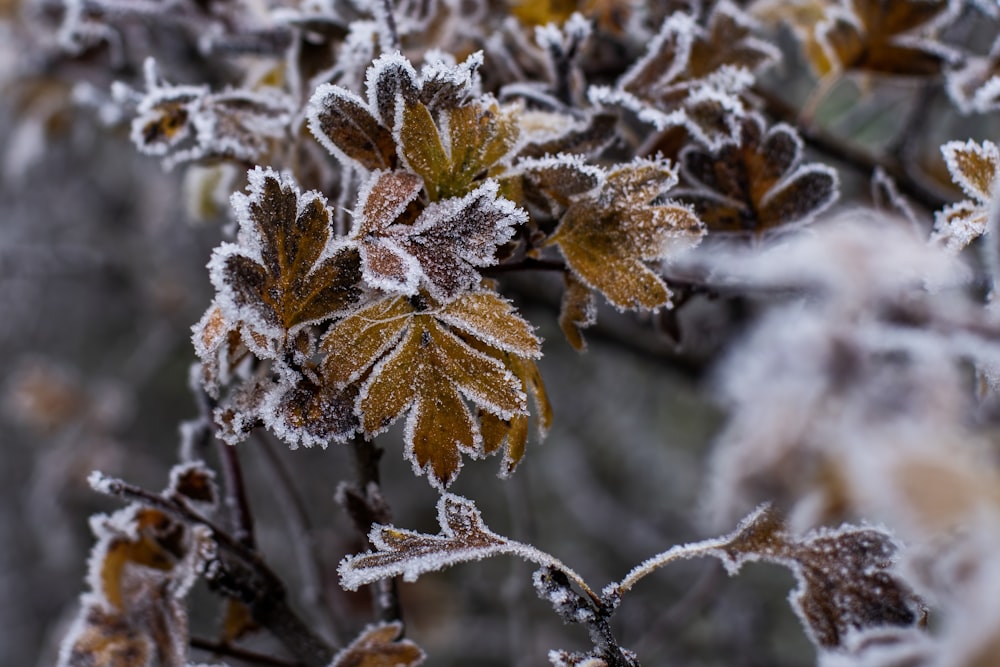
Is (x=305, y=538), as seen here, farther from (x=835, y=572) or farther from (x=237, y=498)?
(x=835, y=572)

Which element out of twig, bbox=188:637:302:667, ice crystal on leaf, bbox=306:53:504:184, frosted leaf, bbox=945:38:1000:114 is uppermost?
frosted leaf, bbox=945:38:1000:114

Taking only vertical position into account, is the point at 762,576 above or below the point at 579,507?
below

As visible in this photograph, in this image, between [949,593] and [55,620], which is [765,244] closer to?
[949,593]

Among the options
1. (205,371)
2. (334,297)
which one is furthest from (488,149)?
(205,371)

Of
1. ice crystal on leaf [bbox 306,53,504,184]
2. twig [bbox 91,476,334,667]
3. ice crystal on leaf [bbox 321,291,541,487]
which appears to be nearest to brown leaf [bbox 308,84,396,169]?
ice crystal on leaf [bbox 306,53,504,184]

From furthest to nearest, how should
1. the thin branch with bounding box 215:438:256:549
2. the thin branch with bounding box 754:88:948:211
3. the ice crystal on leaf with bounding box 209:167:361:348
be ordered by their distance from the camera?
the thin branch with bounding box 754:88:948:211, the thin branch with bounding box 215:438:256:549, the ice crystal on leaf with bounding box 209:167:361:348

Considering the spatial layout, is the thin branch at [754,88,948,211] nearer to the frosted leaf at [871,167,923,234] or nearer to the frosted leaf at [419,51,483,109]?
the frosted leaf at [871,167,923,234]

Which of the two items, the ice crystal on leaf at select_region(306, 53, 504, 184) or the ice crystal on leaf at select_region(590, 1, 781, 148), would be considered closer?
the ice crystal on leaf at select_region(306, 53, 504, 184)

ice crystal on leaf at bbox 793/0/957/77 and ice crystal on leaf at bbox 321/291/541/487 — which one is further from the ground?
ice crystal on leaf at bbox 793/0/957/77
